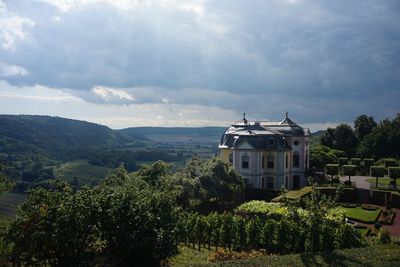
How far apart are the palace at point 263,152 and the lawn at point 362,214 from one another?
12.8 m

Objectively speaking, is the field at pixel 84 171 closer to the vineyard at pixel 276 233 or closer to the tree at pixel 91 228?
the vineyard at pixel 276 233

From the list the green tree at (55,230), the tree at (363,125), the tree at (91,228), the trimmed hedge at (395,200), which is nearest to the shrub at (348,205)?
the trimmed hedge at (395,200)

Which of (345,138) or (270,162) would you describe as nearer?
(270,162)

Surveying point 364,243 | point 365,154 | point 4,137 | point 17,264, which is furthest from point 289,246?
point 4,137

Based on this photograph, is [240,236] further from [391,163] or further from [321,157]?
[321,157]

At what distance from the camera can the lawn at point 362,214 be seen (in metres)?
33.2

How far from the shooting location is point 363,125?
280ft

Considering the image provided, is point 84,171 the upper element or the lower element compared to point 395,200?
lower

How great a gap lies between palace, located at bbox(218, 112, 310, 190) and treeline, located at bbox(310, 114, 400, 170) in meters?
11.8

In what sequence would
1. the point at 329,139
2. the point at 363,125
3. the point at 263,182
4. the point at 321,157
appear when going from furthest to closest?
the point at 363,125 → the point at 329,139 → the point at 321,157 → the point at 263,182

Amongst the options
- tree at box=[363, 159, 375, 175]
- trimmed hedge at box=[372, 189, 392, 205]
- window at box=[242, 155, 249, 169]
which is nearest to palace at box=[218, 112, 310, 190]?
window at box=[242, 155, 249, 169]

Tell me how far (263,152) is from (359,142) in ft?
125

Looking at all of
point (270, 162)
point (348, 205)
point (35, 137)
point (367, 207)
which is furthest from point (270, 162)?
point (35, 137)

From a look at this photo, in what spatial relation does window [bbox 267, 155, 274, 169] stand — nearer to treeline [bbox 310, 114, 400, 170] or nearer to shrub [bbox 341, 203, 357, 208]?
shrub [bbox 341, 203, 357, 208]
